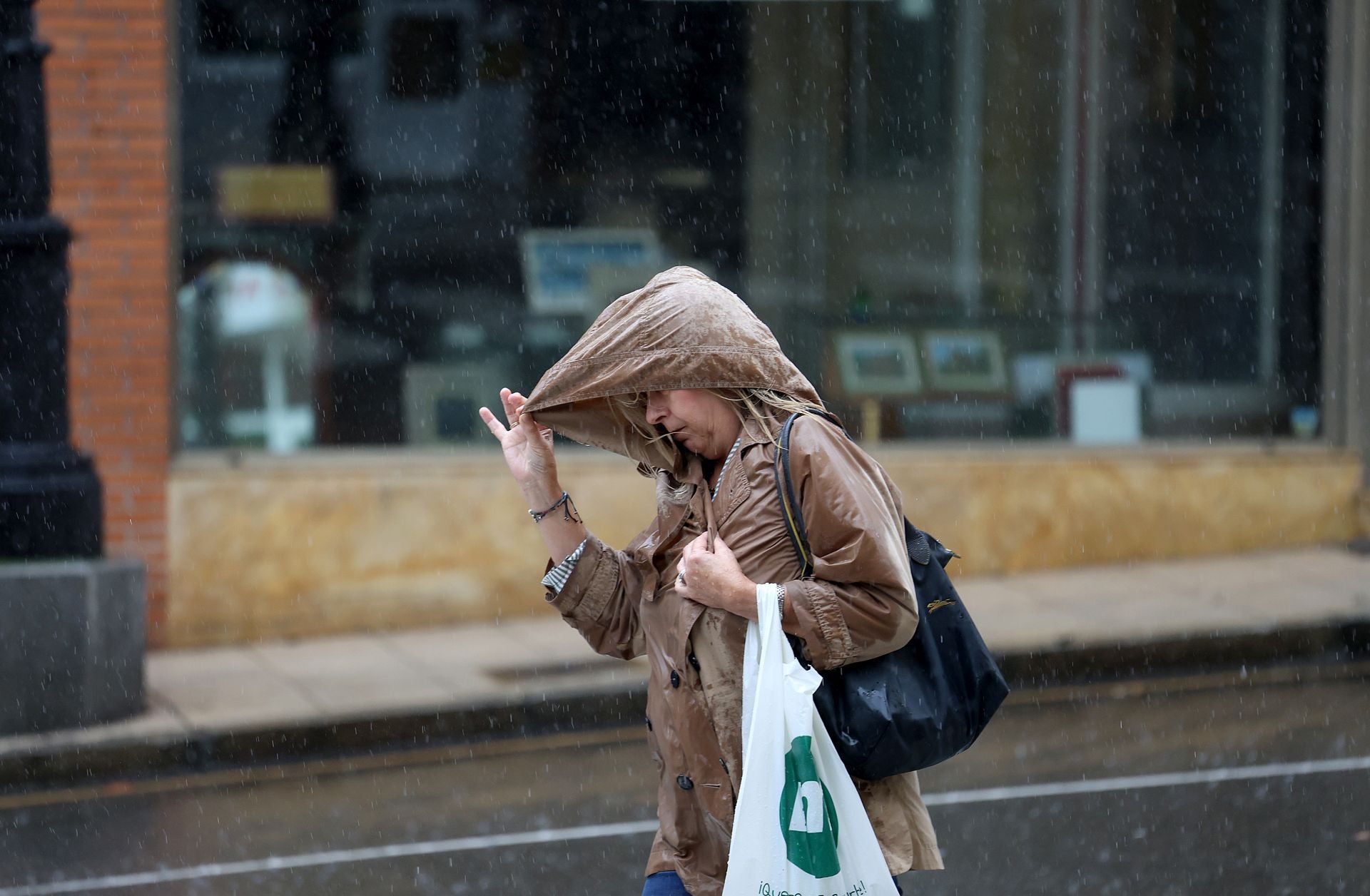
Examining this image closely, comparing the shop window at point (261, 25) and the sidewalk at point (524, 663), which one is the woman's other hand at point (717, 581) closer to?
the sidewalk at point (524, 663)

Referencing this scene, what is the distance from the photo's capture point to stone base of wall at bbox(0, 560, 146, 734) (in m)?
7.23

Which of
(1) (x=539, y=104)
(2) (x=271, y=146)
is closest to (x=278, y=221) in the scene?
(2) (x=271, y=146)

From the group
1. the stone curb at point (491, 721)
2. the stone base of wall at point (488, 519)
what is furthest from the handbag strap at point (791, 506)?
the stone base of wall at point (488, 519)

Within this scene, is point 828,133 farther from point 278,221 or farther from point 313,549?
point 313,549

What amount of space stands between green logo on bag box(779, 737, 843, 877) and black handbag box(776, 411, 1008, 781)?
0.08 meters

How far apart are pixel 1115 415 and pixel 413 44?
4.96m

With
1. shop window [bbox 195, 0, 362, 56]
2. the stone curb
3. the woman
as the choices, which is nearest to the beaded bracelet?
the woman

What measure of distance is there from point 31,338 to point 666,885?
489 cm

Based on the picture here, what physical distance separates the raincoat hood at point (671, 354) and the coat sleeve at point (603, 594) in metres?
0.26

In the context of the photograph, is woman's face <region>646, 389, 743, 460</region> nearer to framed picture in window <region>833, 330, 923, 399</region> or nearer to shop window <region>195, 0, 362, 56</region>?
shop window <region>195, 0, 362, 56</region>

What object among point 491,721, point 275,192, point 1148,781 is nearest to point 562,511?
point 1148,781

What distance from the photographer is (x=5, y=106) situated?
7180 millimetres

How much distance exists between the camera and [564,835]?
20.1ft

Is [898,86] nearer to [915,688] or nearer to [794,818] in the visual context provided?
[915,688]
